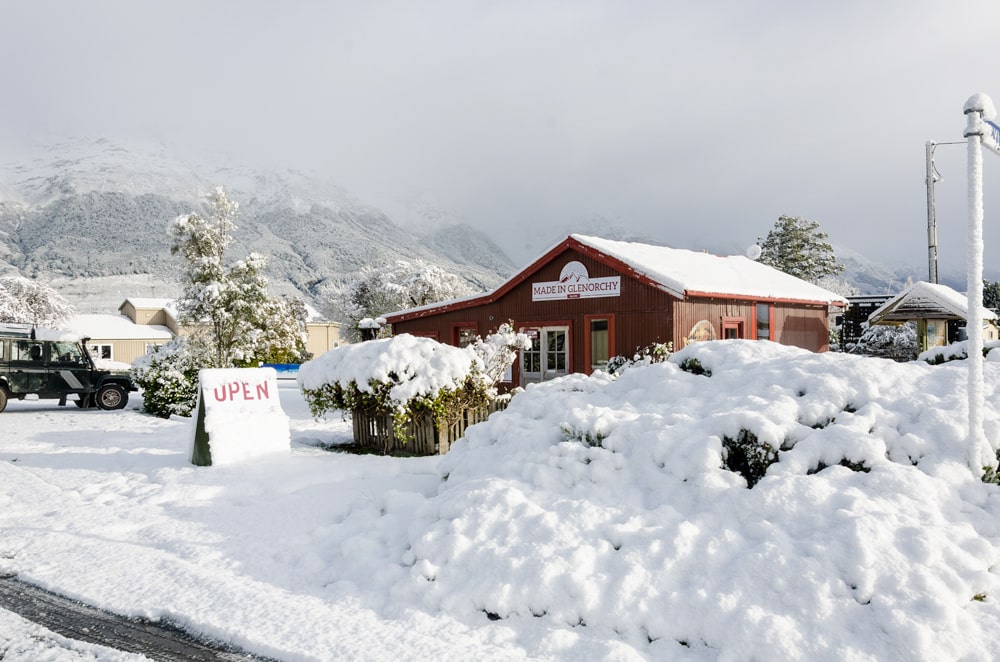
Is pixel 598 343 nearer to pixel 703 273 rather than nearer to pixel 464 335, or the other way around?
pixel 703 273

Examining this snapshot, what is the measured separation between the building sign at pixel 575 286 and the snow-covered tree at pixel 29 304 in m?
33.8

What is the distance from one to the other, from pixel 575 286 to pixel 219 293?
31.1 ft

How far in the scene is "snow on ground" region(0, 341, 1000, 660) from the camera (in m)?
3.92

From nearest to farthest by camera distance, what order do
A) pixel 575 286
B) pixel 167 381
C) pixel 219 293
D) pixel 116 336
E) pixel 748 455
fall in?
pixel 748 455, pixel 167 381, pixel 575 286, pixel 219 293, pixel 116 336

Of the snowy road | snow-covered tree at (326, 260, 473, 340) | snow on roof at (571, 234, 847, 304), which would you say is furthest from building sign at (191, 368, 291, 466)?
snow-covered tree at (326, 260, 473, 340)

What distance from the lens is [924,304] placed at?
16.6 m

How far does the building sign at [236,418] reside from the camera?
30.0 feet

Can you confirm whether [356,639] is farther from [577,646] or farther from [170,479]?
[170,479]

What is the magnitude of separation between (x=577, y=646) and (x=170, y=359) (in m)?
15.1

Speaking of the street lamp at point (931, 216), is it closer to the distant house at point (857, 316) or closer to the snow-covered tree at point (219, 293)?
the distant house at point (857, 316)

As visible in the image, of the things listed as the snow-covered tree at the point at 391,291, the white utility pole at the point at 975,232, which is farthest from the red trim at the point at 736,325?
the snow-covered tree at the point at 391,291

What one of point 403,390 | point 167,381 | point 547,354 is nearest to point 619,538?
point 403,390

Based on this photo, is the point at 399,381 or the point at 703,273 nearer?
the point at 399,381

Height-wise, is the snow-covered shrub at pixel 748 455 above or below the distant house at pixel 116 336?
below
